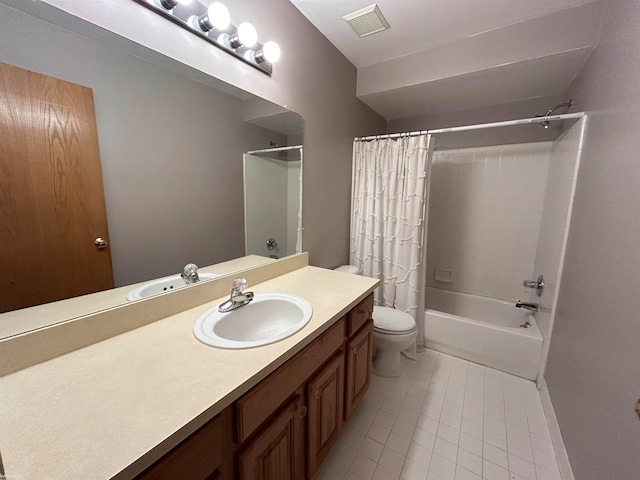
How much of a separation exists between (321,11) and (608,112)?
1595mm

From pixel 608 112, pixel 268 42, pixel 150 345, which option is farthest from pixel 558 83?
pixel 150 345

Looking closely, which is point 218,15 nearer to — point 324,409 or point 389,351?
point 324,409

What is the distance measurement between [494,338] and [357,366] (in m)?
1.24

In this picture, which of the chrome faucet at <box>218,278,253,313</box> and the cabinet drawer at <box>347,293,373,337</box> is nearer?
the chrome faucet at <box>218,278,253,313</box>

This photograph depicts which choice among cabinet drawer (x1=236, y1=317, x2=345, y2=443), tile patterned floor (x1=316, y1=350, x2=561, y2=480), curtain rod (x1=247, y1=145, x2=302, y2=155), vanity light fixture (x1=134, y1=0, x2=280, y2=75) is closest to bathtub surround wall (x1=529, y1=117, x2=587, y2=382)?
tile patterned floor (x1=316, y1=350, x2=561, y2=480)

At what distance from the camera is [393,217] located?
2.12 m

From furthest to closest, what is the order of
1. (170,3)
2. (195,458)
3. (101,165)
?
(170,3), (101,165), (195,458)

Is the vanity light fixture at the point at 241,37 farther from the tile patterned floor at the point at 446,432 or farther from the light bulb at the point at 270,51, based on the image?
the tile patterned floor at the point at 446,432

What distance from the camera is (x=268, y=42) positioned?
Answer: 4.28ft

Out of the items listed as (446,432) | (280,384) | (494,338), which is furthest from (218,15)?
(494,338)

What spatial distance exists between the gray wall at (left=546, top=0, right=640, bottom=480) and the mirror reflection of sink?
1.61 meters

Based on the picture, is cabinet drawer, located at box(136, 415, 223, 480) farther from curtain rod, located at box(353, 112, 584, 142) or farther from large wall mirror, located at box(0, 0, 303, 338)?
curtain rod, located at box(353, 112, 584, 142)

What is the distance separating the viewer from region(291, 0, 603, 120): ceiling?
57.0 inches

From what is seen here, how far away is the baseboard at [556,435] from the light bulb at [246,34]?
96.9 inches
